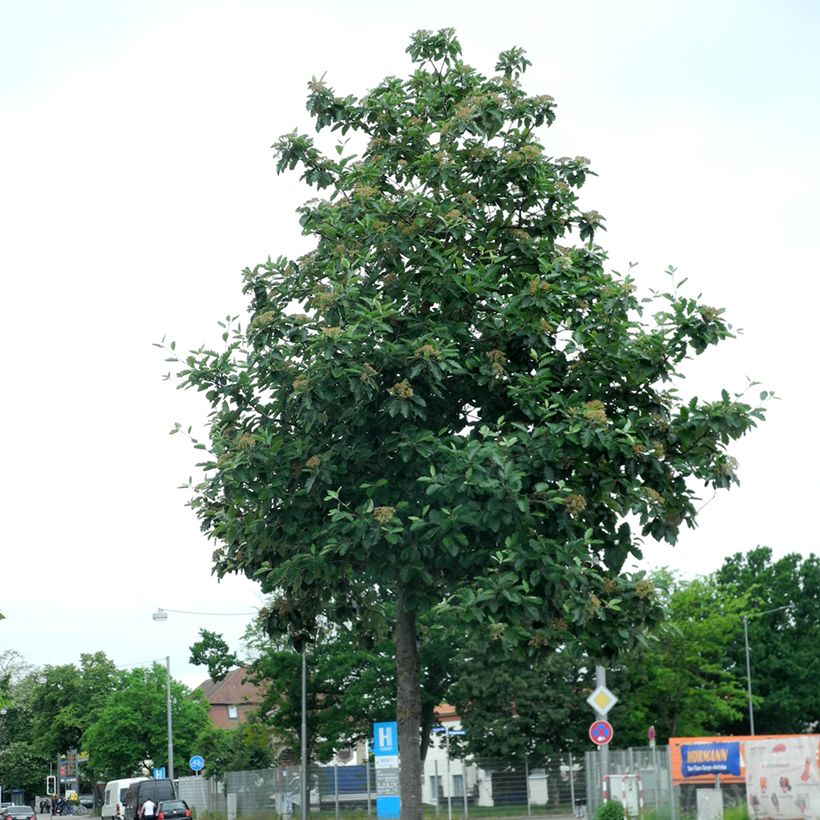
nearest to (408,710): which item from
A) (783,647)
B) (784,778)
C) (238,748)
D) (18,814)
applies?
(784,778)

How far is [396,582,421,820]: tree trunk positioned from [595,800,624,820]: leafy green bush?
1900cm

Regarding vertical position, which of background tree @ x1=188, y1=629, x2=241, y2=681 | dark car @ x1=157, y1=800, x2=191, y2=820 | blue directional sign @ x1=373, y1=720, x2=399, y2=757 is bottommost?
dark car @ x1=157, y1=800, x2=191, y2=820

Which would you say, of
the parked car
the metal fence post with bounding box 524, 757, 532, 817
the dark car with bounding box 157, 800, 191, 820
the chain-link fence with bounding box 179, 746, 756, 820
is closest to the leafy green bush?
the chain-link fence with bounding box 179, 746, 756, 820

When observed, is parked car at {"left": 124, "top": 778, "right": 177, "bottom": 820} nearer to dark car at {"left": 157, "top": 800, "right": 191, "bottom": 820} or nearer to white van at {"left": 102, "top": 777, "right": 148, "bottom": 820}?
dark car at {"left": 157, "top": 800, "right": 191, "bottom": 820}

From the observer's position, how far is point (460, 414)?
13719 millimetres

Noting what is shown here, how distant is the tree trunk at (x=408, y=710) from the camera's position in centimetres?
1401

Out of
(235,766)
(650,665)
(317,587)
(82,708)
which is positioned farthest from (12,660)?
(317,587)

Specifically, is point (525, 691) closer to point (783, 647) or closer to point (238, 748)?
point (238, 748)

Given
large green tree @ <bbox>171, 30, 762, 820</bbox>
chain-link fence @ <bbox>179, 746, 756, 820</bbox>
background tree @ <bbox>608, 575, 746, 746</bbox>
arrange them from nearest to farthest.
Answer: large green tree @ <bbox>171, 30, 762, 820</bbox>
chain-link fence @ <bbox>179, 746, 756, 820</bbox>
background tree @ <bbox>608, 575, 746, 746</bbox>

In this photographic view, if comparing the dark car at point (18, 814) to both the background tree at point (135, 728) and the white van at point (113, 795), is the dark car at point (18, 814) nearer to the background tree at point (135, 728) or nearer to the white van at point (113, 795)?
the white van at point (113, 795)

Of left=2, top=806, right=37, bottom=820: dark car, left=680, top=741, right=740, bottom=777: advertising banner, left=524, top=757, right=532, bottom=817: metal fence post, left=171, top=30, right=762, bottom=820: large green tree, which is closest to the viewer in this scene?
left=171, top=30, right=762, bottom=820: large green tree

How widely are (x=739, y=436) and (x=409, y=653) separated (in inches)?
159

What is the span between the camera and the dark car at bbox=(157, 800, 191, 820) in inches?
1944

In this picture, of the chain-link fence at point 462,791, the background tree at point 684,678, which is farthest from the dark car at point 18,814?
the background tree at point 684,678
